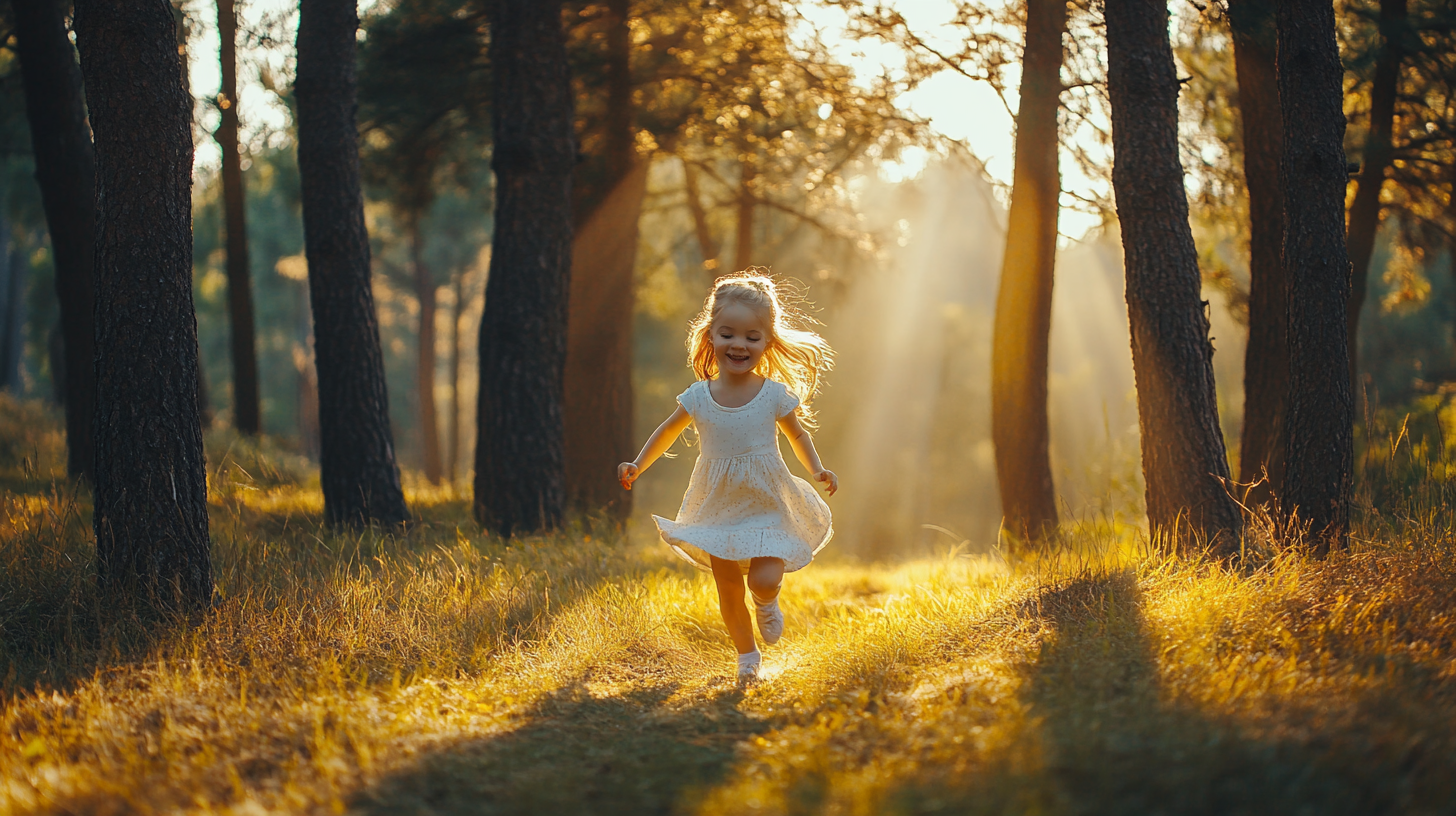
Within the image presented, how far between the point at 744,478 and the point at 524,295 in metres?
3.89

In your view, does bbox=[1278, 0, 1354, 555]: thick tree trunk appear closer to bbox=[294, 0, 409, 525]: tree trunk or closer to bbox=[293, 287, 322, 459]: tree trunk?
bbox=[294, 0, 409, 525]: tree trunk

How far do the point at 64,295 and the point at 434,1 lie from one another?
474 centimetres

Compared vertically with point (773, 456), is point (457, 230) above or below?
above

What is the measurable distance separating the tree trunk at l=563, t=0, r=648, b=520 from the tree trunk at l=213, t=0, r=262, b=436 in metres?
5.12

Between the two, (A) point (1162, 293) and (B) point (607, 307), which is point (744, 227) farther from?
(A) point (1162, 293)

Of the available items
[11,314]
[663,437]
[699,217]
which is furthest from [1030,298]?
[11,314]

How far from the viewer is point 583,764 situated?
3.31 m

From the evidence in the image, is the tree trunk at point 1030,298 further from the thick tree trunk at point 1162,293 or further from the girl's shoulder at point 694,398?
the girl's shoulder at point 694,398

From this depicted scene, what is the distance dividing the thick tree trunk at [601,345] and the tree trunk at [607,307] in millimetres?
11

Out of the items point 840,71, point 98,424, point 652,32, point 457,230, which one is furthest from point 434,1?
point 457,230

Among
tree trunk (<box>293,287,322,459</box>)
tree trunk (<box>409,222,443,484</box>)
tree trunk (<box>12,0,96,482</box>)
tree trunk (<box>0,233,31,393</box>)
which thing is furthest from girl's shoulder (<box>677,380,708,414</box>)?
tree trunk (<box>0,233,31,393</box>)

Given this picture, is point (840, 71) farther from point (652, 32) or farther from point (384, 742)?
point (384, 742)

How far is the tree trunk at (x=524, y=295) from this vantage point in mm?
7945

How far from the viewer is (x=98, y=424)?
15.2 feet
